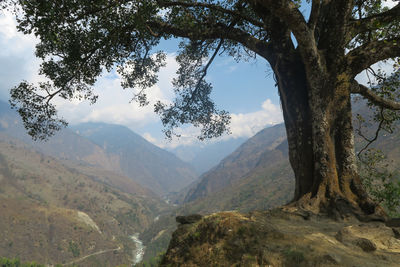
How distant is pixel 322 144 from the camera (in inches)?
330

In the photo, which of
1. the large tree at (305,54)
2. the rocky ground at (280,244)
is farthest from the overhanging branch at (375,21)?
the rocky ground at (280,244)

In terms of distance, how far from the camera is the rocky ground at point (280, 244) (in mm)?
4766

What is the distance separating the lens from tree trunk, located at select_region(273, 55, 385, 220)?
8023 millimetres

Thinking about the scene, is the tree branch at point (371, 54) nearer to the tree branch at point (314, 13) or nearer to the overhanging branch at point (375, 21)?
the overhanging branch at point (375, 21)

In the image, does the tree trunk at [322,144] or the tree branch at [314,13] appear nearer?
the tree trunk at [322,144]

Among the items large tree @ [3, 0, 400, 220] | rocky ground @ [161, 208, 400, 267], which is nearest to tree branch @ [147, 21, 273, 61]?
large tree @ [3, 0, 400, 220]

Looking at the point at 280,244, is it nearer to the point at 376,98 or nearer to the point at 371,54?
the point at 371,54

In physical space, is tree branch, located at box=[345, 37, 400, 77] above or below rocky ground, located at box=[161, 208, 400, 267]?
above

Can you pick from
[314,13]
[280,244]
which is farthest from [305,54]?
[280,244]

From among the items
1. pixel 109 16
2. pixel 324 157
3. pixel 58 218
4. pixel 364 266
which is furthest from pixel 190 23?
pixel 58 218

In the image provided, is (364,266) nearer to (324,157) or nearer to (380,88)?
(324,157)

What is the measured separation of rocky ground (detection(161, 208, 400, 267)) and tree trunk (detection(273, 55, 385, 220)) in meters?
1.08

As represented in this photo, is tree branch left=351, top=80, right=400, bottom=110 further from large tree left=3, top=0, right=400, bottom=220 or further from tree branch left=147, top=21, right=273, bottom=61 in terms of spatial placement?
tree branch left=147, top=21, right=273, bottom=61

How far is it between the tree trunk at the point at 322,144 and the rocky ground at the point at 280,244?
1.08 meters
